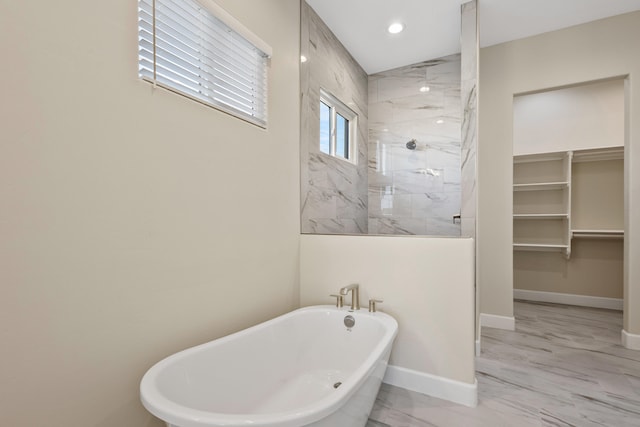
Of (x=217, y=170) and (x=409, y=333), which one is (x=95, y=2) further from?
(x=409, y=333)

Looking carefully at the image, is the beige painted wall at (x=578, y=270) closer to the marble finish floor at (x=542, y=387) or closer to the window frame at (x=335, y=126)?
the marble finish floor at (x=542, y=387)

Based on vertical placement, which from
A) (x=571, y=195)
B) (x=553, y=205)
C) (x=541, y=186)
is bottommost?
(x=553, y=205)

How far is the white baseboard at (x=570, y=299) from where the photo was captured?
3518 mm

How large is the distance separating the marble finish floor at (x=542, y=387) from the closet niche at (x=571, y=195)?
95 centimetres

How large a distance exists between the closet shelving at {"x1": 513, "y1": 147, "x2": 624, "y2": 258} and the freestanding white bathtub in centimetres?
314

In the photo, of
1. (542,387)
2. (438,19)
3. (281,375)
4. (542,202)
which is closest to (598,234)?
(542,202)

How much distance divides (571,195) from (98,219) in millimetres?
4817

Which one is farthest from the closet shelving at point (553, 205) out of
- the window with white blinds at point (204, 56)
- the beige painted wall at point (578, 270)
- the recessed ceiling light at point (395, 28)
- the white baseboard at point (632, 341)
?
the window with white blinds at point (204, 56)

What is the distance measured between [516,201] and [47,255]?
468cm

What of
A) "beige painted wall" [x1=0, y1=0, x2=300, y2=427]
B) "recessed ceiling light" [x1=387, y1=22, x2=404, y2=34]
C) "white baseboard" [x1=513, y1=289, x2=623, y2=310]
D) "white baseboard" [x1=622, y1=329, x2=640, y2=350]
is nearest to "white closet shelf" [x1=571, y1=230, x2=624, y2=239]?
"white baseboard" [x1=513, y1=289, x2=623, y2=310]

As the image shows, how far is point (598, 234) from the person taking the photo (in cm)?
345

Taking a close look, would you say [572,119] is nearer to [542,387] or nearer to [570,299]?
[570,299]

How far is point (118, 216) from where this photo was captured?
1.12 meters

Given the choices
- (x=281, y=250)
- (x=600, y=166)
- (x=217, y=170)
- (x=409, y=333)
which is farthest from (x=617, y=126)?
(x=217, y=170)
